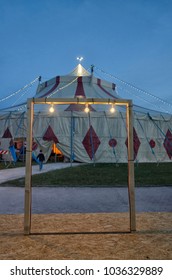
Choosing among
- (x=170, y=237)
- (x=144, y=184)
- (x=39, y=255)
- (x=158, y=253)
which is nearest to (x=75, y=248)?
(x=39, y=255)

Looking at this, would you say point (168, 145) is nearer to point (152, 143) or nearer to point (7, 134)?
point (152, 143)

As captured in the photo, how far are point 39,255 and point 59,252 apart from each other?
0.19m

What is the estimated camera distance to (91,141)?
1482cm

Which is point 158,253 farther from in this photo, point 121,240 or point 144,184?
point 144,184

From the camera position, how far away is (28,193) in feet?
10.0

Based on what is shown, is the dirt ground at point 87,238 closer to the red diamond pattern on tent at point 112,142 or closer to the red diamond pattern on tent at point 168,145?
the red diamond pattern on tent at point 112,142

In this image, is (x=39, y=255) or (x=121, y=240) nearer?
(x=39, y=255)

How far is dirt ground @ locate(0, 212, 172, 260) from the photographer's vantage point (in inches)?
95.4

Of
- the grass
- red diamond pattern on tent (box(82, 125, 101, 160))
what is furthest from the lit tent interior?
the grass

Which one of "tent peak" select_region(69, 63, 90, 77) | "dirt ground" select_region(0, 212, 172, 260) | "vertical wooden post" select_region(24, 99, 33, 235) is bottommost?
"dirt ground" select_region(0, 212, 172, 260)

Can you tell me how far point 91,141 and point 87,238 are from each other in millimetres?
11995

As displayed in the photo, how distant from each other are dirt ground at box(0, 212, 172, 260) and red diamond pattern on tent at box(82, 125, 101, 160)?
11.0 meters

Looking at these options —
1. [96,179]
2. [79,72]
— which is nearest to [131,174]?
[96,179]

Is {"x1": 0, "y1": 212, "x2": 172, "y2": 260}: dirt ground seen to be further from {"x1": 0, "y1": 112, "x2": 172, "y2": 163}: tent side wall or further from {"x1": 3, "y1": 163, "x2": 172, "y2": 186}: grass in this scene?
{"x1": 0, "y1": 112, "x2": 172, "y2": 163}: tent side wall
